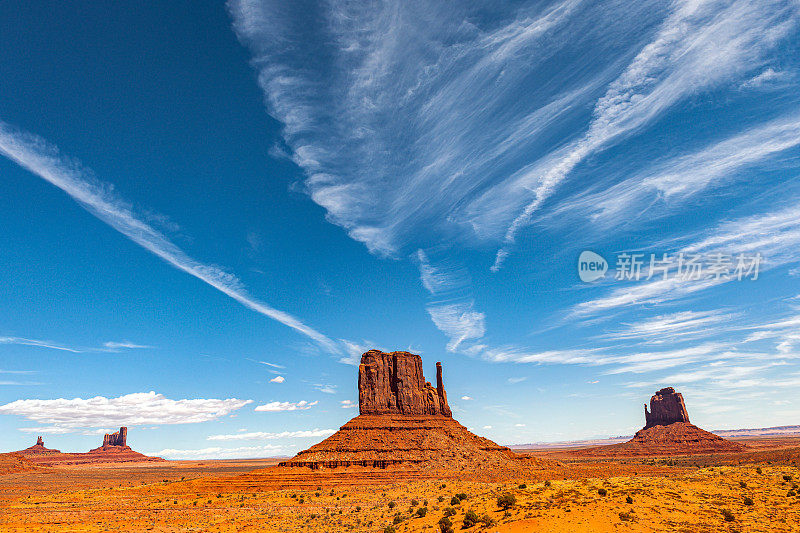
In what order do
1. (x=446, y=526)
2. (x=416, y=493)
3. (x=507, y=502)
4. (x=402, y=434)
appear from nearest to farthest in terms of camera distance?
(x=446, y=526) < (x=507, y=502) < (x=416, y=493) < (x=402, y=434)

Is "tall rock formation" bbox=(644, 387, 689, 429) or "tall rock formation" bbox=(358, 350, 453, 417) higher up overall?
"tall rock formation" bbox=(358, 350, 453, 417)

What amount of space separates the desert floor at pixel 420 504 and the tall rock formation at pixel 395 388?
22940 mm

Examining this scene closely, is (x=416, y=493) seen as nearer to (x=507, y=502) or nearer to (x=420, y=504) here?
(x=420, y=504)

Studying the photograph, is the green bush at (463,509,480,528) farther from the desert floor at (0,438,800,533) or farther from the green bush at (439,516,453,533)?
the green bush at (439,516,453,533)

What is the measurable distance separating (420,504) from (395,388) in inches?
2220

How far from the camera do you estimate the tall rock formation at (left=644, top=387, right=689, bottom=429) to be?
176 m

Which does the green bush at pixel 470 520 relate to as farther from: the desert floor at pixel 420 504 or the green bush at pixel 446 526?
the green bush at pixel 446 526

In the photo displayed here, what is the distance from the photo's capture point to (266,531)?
38.0 m

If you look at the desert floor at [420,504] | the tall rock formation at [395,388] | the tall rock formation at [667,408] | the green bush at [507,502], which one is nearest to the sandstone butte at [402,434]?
the tall rock formation at [395,388]

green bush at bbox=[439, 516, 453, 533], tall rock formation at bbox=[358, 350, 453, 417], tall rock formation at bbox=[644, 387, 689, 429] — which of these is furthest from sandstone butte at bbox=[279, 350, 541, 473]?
tall rock formation at bbox=[644, 387, 689, 429]

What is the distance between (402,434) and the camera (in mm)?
87125

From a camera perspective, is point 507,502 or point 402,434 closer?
point 507,502

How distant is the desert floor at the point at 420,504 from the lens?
858 inches

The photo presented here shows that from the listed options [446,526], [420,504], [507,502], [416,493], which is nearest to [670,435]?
[416,493]
